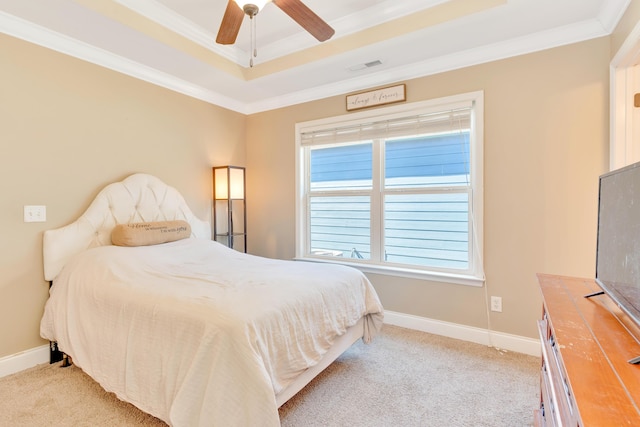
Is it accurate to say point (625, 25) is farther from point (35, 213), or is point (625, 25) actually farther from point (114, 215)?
point (35, 213)

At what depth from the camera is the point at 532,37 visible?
93.0 inches

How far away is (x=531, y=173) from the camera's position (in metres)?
2.44

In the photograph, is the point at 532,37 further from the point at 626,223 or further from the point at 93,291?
the point at 93,291

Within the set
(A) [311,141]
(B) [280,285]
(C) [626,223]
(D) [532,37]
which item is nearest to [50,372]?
(B) [280,285]

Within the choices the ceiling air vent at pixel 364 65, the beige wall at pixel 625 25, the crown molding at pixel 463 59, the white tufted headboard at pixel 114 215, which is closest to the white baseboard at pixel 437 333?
the white tufted headboard at pixel 114 215

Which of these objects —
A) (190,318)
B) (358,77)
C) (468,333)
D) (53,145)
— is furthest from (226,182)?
(468,333)

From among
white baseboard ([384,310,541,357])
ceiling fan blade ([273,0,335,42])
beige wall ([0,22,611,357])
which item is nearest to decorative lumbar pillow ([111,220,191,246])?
beige wall ([0,22,611,357])

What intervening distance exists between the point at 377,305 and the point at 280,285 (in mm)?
865

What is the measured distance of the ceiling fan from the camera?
168cm

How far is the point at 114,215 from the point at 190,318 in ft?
5.47

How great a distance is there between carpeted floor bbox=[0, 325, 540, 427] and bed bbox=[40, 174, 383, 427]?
0.59 ft

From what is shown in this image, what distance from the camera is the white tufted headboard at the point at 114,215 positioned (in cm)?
231

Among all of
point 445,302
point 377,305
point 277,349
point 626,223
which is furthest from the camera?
point 445,302

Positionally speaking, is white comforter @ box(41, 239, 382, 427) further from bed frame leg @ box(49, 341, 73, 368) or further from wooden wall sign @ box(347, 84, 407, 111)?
wooden wall sign @ box(347, 84, 407, 111)
